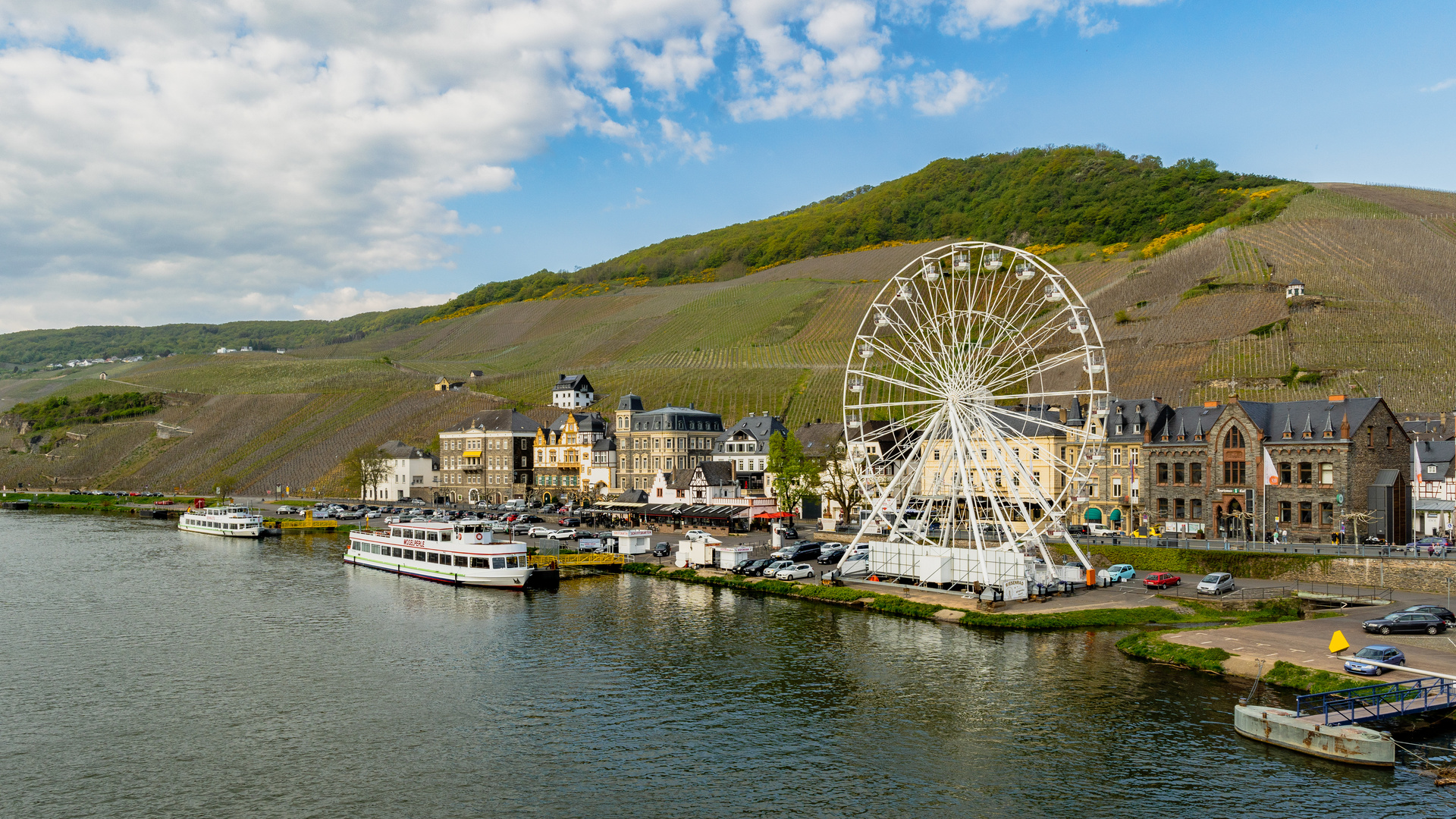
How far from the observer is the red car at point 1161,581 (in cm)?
6266

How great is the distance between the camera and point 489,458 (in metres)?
146

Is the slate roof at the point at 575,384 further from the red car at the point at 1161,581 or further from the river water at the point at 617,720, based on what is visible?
the red car at the point at 1161,581

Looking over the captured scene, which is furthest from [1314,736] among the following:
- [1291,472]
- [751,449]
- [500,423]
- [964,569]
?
[500,423]

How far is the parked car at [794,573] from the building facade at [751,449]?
46.8 metres

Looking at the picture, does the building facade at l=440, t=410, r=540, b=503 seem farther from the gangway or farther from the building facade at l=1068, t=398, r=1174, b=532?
the gangway

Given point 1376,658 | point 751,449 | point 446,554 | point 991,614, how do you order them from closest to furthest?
1. point 1376,658
2. point 991,614
3. point 446,554
4. point 751,449

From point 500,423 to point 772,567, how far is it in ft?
280

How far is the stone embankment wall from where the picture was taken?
58.5 meters

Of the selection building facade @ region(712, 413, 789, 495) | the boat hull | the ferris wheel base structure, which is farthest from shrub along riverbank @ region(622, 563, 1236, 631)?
building facade @ region(712, 413, 789, 495)

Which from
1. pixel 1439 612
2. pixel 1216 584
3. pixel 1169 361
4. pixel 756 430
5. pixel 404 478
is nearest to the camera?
pixel 1439 612

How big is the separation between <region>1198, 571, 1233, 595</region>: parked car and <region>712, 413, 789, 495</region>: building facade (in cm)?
6122

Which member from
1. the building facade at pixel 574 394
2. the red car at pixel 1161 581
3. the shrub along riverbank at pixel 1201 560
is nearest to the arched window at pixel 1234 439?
the shrub along riverbank at pixel 1201 560

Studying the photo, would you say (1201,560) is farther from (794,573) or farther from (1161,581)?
(794,573)

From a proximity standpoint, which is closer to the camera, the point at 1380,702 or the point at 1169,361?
the point at 1380,702
